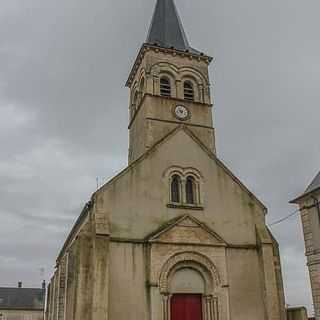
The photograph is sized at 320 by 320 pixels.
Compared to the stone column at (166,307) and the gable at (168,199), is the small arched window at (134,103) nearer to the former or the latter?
the gable at (168,199)

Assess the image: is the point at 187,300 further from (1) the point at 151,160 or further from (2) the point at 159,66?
(2) the point at 159,66

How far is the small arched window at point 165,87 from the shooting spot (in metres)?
25.6

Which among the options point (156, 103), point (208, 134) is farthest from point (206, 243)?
point (156, 103)

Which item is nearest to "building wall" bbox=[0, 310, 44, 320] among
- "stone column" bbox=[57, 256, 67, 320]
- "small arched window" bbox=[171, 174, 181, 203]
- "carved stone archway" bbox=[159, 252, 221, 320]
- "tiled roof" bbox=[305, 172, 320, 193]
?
"stone column" bbox=[57, 256, 67, 320]

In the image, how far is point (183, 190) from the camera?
20.0 meters

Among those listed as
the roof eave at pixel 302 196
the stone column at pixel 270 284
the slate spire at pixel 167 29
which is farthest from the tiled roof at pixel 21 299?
the stone column at pixel 270 284

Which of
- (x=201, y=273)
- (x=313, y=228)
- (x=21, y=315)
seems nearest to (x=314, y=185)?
(x=313, y=228)

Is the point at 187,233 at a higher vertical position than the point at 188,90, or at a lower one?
lower

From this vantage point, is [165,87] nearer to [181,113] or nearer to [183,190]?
[181,113]

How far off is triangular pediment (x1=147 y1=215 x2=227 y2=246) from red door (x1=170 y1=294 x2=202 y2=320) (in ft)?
7.80

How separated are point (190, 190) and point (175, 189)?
78 centimetres

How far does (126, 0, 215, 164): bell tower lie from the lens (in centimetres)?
2442

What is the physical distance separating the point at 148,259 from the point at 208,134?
961 centimetres

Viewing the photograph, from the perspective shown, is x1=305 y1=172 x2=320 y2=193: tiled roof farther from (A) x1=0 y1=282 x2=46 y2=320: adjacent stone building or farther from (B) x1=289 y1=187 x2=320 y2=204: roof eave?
(A) x1=0 y1=282 x2=46 y2=320: adjacent stone building
